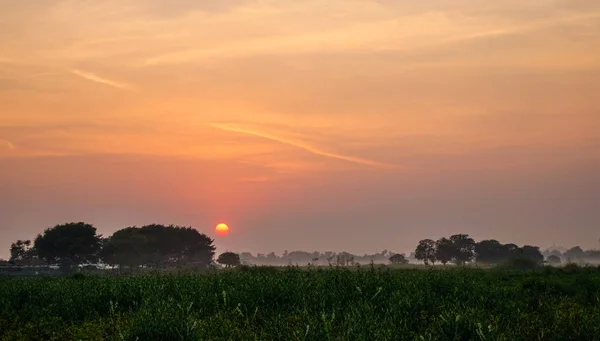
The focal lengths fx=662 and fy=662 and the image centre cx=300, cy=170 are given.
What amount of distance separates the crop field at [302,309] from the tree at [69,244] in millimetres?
121806

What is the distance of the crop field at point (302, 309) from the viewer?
86.9 feet

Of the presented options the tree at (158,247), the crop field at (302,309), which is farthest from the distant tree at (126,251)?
the crop field at (302,309)

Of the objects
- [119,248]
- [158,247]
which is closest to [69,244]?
[119,248]

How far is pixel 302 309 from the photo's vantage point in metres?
32.4

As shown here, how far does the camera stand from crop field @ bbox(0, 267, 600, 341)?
86.9 ft

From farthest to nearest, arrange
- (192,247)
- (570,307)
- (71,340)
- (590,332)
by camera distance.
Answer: (192,247) → (570,307) → (71,340) → (590,332)

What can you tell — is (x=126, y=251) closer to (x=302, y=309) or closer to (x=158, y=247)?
(x=158, y=247)

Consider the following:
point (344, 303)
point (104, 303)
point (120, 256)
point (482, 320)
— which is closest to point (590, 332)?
point (482, 320)

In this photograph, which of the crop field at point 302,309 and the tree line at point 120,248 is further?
the tree line at point 120,248

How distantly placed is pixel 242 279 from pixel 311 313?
32.6ft

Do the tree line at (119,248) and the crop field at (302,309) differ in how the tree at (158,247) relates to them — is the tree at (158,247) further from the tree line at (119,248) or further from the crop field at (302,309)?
the crop field at (302,309)

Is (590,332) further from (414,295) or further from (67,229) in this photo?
(67,229)

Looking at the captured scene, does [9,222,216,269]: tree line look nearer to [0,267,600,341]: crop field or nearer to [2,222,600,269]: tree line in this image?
[2,222,600,269]: tree line

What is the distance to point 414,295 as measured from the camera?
33312 mm
